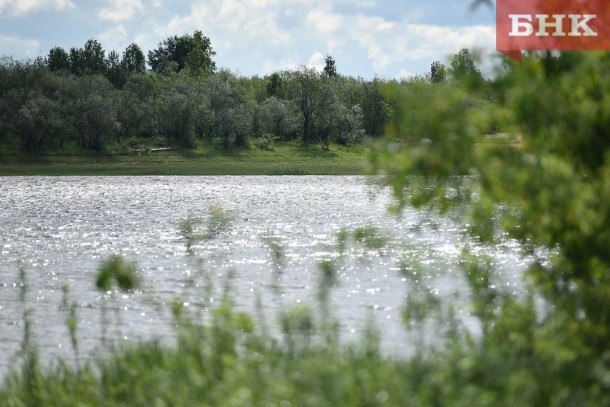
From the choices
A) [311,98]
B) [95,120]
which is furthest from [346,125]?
[95,120]

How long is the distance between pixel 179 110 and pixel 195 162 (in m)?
10.9

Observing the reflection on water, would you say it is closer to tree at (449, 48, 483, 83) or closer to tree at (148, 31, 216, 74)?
tree at (449, 48, 483, 83)

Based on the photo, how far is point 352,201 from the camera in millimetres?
61219

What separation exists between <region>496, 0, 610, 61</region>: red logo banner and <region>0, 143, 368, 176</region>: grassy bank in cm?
8284

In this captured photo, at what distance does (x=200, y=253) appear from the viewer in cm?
2961

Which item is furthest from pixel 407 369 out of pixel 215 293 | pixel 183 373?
pixel 215 293

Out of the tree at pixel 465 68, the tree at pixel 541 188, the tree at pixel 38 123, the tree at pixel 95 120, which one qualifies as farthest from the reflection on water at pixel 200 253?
the tree at pixel 95 120

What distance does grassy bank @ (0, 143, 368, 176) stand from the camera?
98.7 metres

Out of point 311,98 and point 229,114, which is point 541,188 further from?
point 311,98

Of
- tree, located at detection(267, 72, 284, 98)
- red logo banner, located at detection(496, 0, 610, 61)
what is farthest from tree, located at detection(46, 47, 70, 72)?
red logo banner, located at detection(496, 0, 610, 61)

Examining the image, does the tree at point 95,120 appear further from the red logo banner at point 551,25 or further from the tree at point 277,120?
the red logo banner at point 551,25

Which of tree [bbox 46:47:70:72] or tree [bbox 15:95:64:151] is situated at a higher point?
tree [bbox 46:47:70:72]

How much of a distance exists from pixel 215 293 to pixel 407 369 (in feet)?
40.7

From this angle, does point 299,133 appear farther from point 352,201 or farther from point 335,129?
point 352,201
